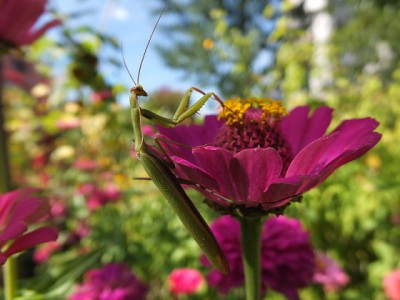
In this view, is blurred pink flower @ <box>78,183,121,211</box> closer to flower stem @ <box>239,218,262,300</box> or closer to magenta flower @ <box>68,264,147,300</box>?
magenta flower @ <box>68,264,147,300</box>

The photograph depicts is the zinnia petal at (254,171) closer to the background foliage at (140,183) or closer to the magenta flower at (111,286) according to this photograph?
the background foliage at (140,183)

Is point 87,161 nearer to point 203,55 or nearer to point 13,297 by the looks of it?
point 13,297

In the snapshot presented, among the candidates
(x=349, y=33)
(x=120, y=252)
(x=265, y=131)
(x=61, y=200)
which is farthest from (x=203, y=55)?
(x=265, y=131)

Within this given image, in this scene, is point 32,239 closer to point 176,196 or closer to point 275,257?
point 176,196

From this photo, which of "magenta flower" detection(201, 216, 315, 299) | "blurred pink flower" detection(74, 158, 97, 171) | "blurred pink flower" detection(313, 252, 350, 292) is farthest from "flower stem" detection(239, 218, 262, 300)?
"blurred pink flower" detection(74, 158, 97, 171)

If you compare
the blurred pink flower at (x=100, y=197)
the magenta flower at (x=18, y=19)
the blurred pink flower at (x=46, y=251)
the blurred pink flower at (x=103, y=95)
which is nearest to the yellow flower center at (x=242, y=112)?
the magenta flower at (x=18, y=19)

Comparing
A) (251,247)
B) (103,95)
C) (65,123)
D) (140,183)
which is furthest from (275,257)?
(140,183)
